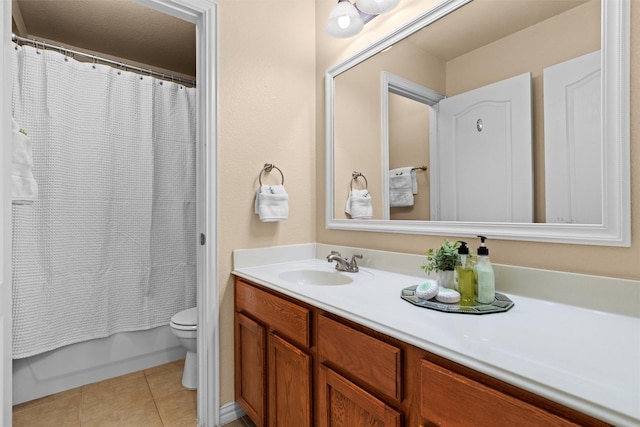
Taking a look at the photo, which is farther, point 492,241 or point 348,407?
point 492,241

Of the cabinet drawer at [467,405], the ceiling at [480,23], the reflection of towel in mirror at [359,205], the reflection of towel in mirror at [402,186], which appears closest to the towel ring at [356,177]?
the reflection of towel in mirror at [359,205]

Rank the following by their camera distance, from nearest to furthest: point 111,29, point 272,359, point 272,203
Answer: point 272,359
point 272,203
point 111,29

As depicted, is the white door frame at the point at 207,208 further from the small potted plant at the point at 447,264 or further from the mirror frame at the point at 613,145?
the mirror frame at the point at 613,145

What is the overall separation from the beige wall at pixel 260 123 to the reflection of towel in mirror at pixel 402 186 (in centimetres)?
57

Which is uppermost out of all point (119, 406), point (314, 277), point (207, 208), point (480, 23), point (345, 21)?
point (345, 21)

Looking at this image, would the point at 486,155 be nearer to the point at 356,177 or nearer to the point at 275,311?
the point at 356,177

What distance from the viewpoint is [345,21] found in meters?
1.56

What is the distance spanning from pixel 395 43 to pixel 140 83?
1786mm

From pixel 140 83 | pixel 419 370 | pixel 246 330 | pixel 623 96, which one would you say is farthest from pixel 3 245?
pixel 623 96

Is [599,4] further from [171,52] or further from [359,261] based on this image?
[171,52]

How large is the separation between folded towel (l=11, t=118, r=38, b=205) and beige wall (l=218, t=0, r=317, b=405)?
71 cm

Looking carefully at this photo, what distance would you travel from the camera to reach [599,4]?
3.07 ft

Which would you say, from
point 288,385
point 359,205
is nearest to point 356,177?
point 359,205

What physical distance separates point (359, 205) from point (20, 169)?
1.42 m
